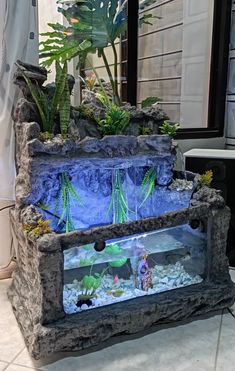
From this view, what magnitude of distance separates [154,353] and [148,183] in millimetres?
773

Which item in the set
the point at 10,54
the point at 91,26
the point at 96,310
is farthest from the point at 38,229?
the point at 91,26

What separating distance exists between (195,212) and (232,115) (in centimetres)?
125

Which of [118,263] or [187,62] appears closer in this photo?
[118,263]

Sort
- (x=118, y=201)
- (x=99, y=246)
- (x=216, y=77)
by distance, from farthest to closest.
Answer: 1. (x=216, y=77)
2. (x=118, y=201)
3. (x=99, y=246)

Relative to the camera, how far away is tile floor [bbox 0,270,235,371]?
1.39m

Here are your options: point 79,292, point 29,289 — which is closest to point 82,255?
point 79,292

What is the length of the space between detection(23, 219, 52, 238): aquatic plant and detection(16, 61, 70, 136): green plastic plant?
43cm

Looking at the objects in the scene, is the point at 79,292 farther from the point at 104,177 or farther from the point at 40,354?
the point at 104,177

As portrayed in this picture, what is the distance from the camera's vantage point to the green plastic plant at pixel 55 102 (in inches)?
64.5

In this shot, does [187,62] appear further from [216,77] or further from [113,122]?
[113,122]

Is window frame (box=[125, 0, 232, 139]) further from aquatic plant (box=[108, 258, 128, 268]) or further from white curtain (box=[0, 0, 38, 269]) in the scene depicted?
aquatic plant (box=[108, 258, 128, 268])

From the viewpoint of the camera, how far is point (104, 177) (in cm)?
179

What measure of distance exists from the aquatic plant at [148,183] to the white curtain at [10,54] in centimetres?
67

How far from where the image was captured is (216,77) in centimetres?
265
